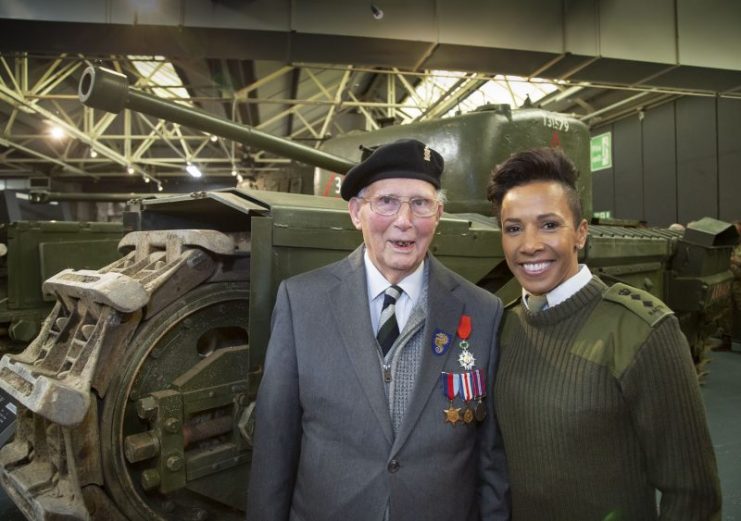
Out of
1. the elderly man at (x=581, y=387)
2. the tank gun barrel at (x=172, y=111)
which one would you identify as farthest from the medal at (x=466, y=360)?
the tank gun barrel at (x=172, y=111)

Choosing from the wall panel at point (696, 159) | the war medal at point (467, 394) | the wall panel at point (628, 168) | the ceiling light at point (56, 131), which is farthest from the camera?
the wall panel at point (628, 168)

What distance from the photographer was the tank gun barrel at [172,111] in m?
3.63

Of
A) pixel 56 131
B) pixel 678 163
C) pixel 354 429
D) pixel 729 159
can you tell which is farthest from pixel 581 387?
pixel 56 131

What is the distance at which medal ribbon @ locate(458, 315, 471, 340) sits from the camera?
1.77 meters

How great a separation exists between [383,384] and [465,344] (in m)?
0.32

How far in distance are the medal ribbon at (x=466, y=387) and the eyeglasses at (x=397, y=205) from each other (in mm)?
553

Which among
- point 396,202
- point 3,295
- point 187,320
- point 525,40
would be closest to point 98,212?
point 3,295

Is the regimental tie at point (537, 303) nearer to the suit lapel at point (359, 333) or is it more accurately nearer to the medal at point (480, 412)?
the medal at point (480, 412)

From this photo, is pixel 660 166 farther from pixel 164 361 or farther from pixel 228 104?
pixel 164 361

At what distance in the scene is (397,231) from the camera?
1.72m

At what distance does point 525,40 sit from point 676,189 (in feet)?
22.5

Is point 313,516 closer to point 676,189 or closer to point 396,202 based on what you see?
point 396,202

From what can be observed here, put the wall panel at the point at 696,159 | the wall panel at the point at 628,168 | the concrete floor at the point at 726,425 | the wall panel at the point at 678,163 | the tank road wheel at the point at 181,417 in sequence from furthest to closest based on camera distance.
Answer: the wall panel at the point at 628,168, the wall panel at the point at 696,159, the wall panel at the point at 678,163, the concrete floor at the point at 726,425, the tank road wheel at the point at 181,417

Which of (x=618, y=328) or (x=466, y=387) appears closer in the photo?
(x=618, y=328)
